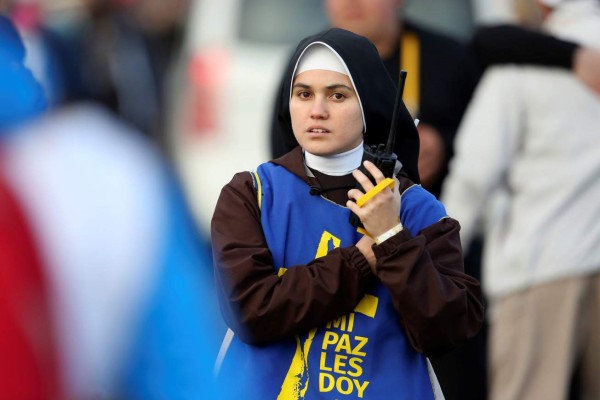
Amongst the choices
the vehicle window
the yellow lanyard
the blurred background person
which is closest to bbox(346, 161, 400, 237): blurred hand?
the blurred background person

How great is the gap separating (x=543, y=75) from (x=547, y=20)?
42 cm

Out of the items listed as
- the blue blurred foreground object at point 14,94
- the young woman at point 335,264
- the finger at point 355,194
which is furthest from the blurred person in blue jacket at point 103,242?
the finger at point 355,194

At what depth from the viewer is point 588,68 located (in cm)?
596

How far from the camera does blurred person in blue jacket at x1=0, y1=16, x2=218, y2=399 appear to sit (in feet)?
6.88

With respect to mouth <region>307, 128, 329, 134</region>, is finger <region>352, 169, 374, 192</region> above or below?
below

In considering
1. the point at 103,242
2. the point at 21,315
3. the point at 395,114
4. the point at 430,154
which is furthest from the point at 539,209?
the point at 21,315

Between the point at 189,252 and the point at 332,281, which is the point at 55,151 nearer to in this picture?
the point at 189,252

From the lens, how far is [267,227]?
12.5ft

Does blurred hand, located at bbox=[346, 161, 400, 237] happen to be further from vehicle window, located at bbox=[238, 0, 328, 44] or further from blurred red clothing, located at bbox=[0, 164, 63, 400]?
vehicle window, located at bbox=[238, 0, 328, 44]

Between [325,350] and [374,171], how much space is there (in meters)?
0.45

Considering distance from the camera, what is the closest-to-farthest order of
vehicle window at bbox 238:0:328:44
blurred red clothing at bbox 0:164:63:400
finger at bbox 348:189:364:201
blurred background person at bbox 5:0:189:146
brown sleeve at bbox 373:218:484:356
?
blurred red clothing at bbox 0:164:63:400, brown sleeve at bbox 373:218:484:356, finger at bbox 348:189:364:201, blurred background person at bbox 5:0:189:146, vehicle window at bbox 238:0:328:44

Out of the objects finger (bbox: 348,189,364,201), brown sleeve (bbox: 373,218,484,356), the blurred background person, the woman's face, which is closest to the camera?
brown sleeve (bbox: 373,218,484,356)

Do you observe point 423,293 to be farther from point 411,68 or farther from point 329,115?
point 411,68

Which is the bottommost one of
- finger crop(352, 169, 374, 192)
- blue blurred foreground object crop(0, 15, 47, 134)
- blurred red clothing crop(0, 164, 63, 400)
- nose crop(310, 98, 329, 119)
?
finger crop(352, 169, 374, 192)
